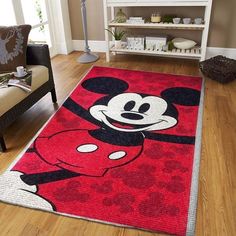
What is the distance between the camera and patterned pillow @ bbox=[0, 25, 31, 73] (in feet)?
7.04

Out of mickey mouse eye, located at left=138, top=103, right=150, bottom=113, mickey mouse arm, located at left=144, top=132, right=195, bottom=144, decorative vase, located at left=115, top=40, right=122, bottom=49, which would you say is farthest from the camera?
decorative vase, located at left=115, top=40, right=122, bottom=49

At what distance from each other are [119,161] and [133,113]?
26.3 inches

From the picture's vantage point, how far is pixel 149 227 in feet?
4.50

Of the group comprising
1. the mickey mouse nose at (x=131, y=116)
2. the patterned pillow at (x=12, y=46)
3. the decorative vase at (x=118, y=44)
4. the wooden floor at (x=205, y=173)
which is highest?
the patterned pillow at (x=12, y=46)

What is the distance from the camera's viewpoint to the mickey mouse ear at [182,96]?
252 cm

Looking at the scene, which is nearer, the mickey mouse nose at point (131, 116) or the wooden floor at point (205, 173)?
the wooden floor at point (205, 173)

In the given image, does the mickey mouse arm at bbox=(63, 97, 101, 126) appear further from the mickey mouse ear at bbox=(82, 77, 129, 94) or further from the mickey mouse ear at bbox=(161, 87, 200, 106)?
the mickey mouse ear at bbox=(161, 87, 200, 106)

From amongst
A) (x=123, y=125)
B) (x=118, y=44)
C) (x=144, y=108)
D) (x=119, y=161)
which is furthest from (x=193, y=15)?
(x=119, y=161)

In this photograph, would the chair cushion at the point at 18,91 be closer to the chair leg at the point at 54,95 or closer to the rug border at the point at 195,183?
the chair leg at the point at 54,95

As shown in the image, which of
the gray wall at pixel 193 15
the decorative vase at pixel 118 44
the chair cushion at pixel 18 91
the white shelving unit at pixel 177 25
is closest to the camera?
the chair cushion at pixel 18 91

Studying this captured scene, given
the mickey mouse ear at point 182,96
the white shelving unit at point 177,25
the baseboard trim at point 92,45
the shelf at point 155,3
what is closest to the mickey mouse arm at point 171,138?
the mickey mouse ear at point 182,96

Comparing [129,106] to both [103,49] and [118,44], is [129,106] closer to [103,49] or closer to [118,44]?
[118,44]

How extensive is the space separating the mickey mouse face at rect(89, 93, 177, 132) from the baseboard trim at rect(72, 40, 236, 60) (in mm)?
1366

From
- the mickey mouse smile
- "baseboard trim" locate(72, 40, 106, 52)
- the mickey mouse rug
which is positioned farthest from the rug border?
"baseboard trim" locate(72, 40, 106, 52)
